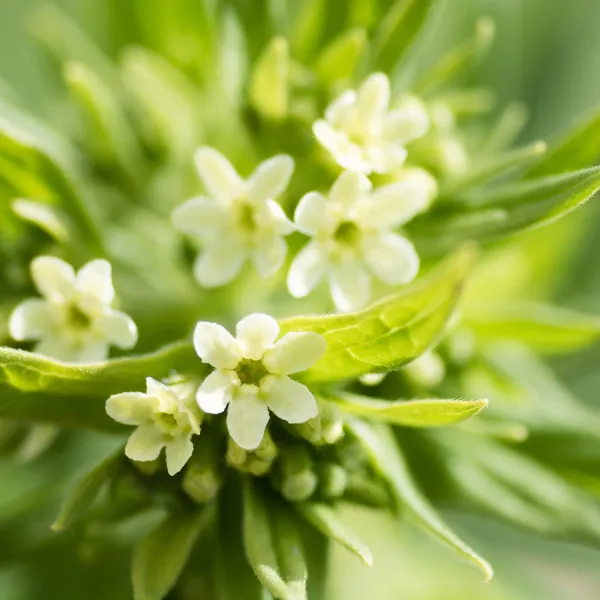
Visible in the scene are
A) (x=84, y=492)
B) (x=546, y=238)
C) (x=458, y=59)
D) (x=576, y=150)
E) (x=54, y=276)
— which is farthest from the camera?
(x=546, y=238)

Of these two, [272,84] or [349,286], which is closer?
[349,286]

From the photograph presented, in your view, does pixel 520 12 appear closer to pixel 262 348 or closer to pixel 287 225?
pixel 287 225

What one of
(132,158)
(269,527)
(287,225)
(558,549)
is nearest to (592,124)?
(287,225)

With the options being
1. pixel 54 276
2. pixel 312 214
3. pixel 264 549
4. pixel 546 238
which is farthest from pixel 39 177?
pixel 546 238

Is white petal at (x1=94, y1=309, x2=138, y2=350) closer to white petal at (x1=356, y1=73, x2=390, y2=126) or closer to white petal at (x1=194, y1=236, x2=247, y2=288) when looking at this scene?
white petal at (x1=194, y1=236, x2=247, y2=288)

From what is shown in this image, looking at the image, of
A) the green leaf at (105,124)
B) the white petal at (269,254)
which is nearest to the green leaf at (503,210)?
the white petal at (269,254)

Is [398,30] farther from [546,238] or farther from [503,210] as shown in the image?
[546,238]
